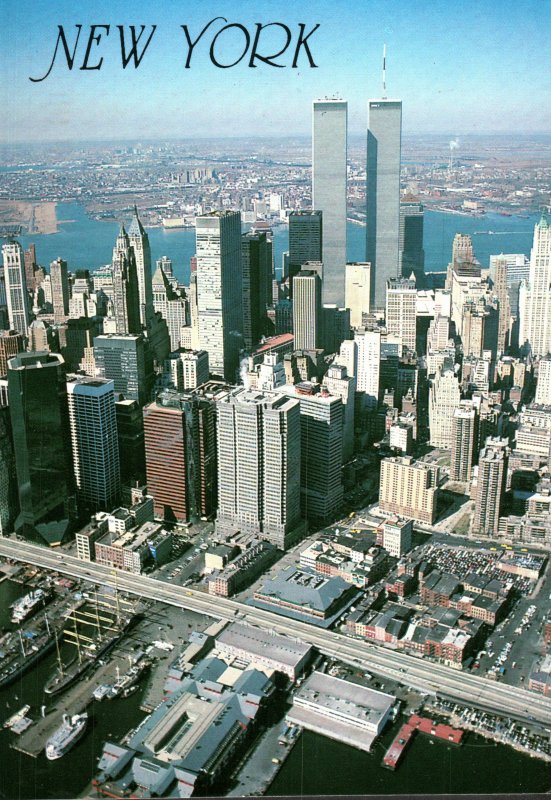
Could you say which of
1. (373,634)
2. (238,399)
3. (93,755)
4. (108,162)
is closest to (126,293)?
(238,399)

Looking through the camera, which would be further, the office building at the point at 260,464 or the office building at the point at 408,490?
the office building at the point at 408,490

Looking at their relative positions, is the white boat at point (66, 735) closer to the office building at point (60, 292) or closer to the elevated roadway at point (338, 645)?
the elevated roadway at point (338, 645)

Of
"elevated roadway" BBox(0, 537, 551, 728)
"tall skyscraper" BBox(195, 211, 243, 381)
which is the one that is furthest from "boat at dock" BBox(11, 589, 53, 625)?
"tall skyscraper" BBox(195, 211, 243, 381)

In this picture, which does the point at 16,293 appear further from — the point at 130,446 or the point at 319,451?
the point at 319,451

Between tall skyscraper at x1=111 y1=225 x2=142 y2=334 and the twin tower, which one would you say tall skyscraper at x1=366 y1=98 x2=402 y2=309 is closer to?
the twin tower

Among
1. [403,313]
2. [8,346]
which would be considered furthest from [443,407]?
[8,346]

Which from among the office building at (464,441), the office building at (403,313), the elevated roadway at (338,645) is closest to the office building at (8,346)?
the elevated roadway at (338,645)
